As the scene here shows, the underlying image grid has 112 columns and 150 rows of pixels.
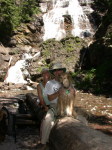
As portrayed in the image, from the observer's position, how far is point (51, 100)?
213 inches

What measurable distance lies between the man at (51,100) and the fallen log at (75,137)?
258 millimetres

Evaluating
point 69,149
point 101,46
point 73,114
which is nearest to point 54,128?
point 73,114

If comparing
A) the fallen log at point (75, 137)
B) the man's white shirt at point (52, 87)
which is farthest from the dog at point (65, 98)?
the man's white shirt at point (52, 87)

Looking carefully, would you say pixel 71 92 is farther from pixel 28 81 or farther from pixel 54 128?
pixel 28 81

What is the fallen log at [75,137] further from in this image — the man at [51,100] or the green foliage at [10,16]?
the green foliage at [10,16]

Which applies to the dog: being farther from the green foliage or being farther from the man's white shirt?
the green foliage

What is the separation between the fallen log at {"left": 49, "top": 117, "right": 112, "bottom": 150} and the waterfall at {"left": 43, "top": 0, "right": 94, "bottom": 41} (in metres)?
27.7

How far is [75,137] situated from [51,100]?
164 centimetres

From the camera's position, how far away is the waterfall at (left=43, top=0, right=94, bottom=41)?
32.4 metres

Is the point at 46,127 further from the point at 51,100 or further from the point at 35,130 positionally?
the point at 35,130

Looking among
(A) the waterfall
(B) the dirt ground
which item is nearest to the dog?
(B) the dirt ground

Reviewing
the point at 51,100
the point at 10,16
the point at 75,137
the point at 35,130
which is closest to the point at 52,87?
the point at 51,100

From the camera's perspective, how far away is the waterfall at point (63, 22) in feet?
106

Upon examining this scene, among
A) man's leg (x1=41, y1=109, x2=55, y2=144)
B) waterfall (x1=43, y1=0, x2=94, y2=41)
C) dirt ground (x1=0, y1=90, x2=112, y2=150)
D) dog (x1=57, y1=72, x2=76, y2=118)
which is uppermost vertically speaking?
waterfall (x1=43, y1=0, x2=94, y2=41)
